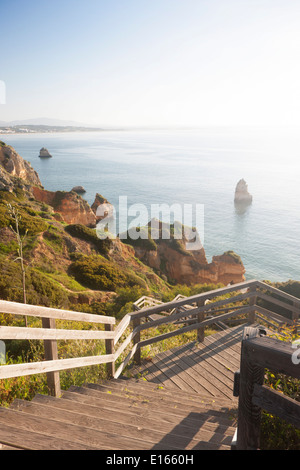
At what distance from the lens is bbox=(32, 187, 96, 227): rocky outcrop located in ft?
141

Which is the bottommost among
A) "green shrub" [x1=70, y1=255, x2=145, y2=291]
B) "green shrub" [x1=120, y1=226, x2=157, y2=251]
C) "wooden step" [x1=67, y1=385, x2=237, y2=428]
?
"green shrub" [x1=120, y1=226, x2=157, y2=251]

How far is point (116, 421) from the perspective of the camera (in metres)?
3.18

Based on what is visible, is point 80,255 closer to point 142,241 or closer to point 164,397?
point 142,241

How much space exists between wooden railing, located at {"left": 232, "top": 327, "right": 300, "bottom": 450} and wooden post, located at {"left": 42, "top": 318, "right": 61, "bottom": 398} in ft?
6.59

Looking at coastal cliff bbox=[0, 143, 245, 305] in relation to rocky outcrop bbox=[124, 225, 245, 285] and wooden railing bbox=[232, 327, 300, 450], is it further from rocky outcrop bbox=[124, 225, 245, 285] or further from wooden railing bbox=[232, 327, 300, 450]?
wooden railing bbox=[232, 327, 300, 450]

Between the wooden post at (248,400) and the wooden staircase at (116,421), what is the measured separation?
65 centimetres

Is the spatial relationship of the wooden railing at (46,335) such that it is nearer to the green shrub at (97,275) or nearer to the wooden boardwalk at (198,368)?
the wooden boardwalk at (198,368)

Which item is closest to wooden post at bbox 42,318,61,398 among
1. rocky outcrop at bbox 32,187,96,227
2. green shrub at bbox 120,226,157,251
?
green shrub at bbox 120,226,157,251

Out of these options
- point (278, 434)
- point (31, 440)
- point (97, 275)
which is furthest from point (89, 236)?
point (278, 434)

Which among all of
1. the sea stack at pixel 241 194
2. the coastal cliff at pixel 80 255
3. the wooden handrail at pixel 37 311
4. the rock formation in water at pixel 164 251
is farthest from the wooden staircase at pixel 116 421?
the sea stack at pixel 241 194
